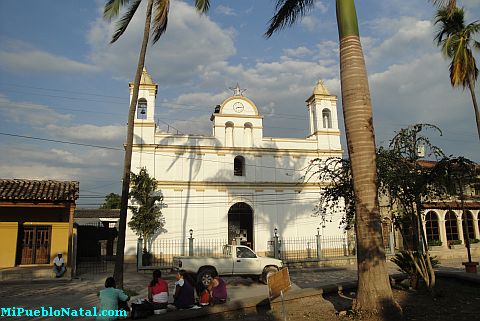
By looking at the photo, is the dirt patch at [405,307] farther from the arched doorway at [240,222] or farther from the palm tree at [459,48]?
the arched doorway at [240,222]

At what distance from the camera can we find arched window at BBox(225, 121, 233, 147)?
93.2ft

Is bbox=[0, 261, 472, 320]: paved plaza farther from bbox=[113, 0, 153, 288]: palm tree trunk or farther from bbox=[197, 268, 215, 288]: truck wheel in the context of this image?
bbox=[113, 0, 153, 288]: palm tree trunk

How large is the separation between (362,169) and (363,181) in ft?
0.77

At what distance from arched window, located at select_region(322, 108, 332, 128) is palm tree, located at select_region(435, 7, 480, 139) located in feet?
43.7

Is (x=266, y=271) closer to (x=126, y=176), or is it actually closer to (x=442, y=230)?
(x=126, y=176)

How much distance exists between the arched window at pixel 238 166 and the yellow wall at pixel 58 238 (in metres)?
12.4

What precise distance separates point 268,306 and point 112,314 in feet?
11.7

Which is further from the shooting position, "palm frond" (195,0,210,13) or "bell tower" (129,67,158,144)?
"bell tower" (129,67,158,144)

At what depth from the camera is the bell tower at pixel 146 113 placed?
26677 millimetres

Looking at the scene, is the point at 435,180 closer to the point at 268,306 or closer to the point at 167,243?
the point at 268,306

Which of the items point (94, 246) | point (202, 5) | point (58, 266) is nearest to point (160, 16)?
point (202, 5)

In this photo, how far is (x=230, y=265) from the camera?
635 inches

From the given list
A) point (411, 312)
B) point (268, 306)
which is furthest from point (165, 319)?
point (411, 312)

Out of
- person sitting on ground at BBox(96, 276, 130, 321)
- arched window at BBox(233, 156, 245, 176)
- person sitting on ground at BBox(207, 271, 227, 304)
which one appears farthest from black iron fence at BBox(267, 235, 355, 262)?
person sitting on ground at BBox(96, 276, 130, 321)
